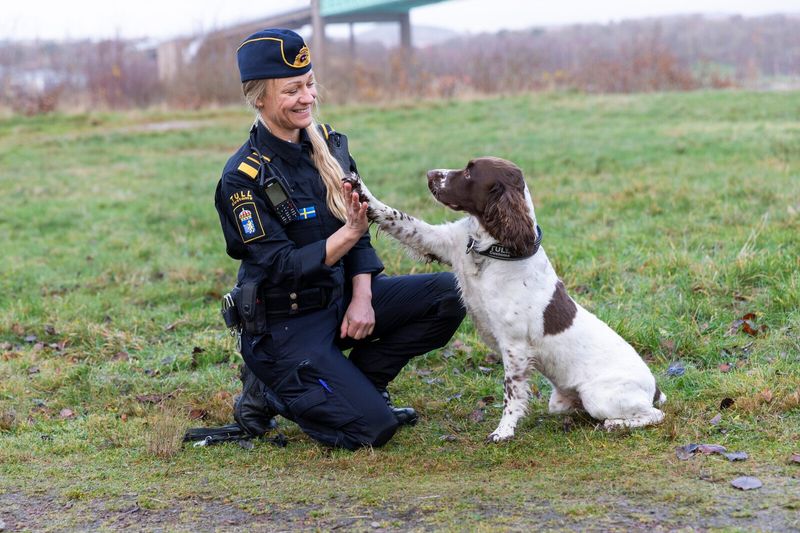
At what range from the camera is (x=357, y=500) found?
342cm

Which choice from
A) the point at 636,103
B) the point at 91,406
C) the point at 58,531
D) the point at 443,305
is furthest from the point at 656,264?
the point at 636,103

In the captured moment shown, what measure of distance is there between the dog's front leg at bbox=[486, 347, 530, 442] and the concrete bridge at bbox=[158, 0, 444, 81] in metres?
18.5

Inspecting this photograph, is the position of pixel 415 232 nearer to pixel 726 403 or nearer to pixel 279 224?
pixel 279 224

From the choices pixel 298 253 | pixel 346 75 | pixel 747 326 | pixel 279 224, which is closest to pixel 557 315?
pixel 298 253

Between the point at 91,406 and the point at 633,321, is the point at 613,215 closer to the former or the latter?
the point at 633,321

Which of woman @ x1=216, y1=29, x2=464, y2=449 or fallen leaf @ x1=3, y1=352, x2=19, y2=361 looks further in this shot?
fallen leaf @ x1=3, y1=352, x2=19, y2=361

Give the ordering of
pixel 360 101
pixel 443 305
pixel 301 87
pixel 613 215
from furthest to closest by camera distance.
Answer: pixel 360 101, pixel 613 215, pixel 443 305, pixel 301 87

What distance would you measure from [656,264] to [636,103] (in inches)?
451

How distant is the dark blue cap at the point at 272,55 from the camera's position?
13.0ft

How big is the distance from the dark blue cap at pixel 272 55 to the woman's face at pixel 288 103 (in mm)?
45

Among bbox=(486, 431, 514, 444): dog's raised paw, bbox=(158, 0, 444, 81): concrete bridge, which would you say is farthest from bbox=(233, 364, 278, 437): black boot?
bbox=(158, 0, 444, 81): concrete bridge

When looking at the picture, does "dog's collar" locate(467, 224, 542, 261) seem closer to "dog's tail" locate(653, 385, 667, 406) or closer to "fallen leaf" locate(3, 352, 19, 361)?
"dog's tail" locate(653, 385, 667, 406)

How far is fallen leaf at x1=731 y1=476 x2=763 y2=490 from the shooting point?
10.8 ft

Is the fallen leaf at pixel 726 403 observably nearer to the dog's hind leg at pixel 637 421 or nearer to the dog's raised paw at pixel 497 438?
the dog's hind leg at pixel 637 421
